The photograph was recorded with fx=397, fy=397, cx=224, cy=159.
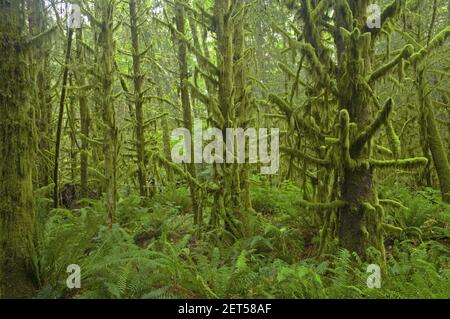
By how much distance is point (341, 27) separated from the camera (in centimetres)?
470

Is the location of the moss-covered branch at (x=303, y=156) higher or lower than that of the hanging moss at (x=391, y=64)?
lower

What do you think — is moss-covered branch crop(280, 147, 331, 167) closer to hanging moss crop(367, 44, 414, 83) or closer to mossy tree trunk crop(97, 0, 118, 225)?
hanging moss crop(367, 44, 414, 83)

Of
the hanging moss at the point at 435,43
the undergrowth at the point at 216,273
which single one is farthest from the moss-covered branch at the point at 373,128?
the undergrowth at the point at 216,273

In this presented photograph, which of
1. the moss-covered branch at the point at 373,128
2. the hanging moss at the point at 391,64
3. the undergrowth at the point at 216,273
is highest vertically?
the hanging moss at the point at 391,64

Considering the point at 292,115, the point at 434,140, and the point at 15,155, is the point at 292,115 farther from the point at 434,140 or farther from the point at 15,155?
the point at 434,140

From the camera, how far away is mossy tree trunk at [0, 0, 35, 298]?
12.4 ft

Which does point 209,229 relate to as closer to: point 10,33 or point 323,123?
point 323,123

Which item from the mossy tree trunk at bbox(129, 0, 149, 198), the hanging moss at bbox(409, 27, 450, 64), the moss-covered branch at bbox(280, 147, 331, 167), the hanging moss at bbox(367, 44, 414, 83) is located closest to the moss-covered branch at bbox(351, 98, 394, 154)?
the moss-covered branch at bbox(280, 147, 331, 167)

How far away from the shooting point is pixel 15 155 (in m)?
3.85

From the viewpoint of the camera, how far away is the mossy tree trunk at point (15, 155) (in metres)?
3.79

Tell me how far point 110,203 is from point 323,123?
13.1 ft

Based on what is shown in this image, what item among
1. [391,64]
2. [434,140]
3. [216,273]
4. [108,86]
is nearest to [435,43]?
[391,64]

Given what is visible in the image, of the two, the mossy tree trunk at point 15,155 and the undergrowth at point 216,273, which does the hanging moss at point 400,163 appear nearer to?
Answer: the undergrowth at point 216,273
